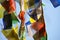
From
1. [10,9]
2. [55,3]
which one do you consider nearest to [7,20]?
[10,9]

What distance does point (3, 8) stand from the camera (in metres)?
1.06

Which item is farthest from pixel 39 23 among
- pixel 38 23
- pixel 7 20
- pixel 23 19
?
pixel 7 20

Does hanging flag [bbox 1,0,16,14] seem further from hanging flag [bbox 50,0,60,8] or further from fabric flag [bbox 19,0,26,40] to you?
hanging flag [bbox 50,0,60,8]

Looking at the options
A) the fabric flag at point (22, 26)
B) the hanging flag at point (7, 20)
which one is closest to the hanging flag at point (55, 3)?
the fabric flag at point (22, 26)

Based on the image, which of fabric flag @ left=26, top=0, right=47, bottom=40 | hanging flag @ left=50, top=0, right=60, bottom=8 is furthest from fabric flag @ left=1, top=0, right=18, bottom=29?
hanging flag @ left=50, top=0, right=60, bottom=8

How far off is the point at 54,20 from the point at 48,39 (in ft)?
0.48

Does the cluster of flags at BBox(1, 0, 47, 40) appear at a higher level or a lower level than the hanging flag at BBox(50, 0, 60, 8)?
lower

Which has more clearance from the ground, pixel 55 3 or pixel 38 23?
pixel 55 3

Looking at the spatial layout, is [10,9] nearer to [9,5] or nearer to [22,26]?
[9,5]

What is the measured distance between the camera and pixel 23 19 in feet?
3.59

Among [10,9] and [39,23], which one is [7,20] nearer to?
[10,9]

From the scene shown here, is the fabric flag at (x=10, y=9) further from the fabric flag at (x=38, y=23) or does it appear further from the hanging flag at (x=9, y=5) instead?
the fabric flag at (x=38, y=23)

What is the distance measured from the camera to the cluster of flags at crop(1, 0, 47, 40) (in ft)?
3.51

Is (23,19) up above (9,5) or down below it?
below
